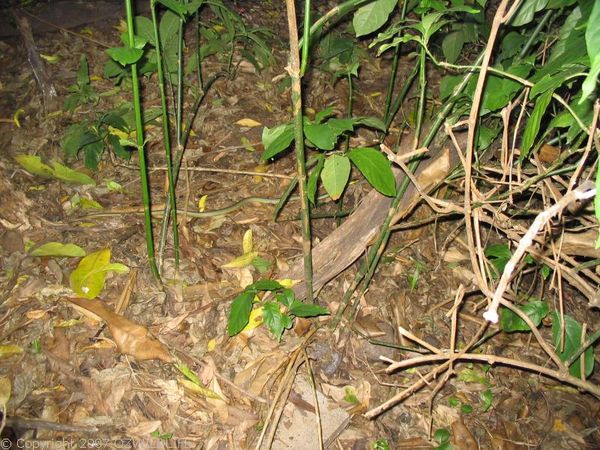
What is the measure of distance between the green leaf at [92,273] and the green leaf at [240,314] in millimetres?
508

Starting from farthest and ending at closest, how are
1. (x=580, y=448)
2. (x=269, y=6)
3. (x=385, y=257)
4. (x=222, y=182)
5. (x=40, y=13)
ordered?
(x=269, y=6) < (x=40, y=13) < (x=222, y=182) < (x=385, y=257) < (x=580, y=448)

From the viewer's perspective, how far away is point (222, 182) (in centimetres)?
219

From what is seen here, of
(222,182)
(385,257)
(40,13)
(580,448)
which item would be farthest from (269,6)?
(580,448)

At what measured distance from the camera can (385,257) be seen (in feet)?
6.66

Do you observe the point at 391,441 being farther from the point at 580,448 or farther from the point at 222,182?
the point at 222,182

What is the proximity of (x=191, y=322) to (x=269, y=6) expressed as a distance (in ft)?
8.55

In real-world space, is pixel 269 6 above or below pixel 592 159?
above

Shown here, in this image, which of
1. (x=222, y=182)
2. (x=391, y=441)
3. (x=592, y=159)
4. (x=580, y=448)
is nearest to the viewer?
(x=592, y=159)

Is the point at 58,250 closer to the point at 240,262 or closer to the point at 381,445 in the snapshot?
the point at 240,262

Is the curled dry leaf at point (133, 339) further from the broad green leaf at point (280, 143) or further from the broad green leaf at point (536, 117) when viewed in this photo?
the broad green leaf at point (536, 117)

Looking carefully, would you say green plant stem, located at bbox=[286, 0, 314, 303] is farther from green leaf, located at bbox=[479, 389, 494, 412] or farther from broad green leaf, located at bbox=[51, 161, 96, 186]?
broad green leaf, located at bbox=[51, 161, 96, 186]

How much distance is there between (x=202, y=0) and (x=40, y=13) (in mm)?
1842

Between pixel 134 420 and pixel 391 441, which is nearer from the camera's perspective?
pixel 134 420

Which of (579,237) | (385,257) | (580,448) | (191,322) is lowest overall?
(580,448)
